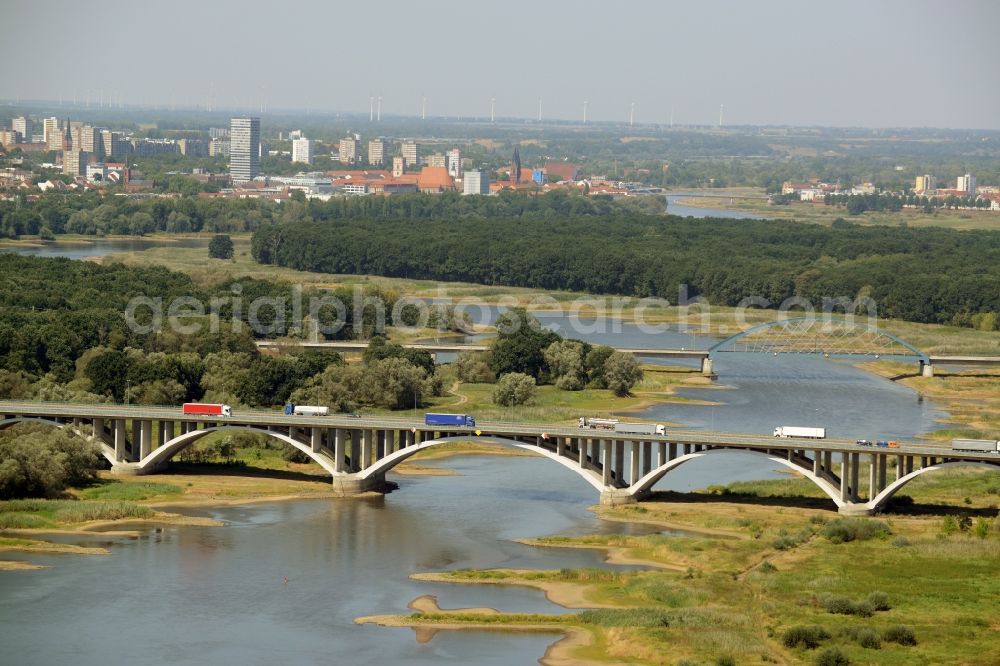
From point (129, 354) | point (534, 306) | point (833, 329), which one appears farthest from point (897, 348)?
point (129, 354)

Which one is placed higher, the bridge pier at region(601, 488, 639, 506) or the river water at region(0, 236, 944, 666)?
the bridge pier at region(601, 488, 639, 506)

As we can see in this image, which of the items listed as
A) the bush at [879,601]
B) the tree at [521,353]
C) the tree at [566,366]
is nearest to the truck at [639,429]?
the bush at [879,601]

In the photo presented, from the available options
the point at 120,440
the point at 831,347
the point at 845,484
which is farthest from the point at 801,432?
the point at 831,347

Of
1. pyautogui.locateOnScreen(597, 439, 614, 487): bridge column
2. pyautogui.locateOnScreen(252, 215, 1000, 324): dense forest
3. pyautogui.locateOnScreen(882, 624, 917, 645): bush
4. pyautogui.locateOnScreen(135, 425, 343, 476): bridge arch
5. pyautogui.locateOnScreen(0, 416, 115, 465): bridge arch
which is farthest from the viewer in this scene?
pyautogui.locateOnScreen(252, 215, 1000, 324): dense forest

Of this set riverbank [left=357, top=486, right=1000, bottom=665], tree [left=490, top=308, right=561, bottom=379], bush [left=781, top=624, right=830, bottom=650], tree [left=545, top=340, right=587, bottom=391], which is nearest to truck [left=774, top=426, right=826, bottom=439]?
riverbank [left=357, top=486, right=1000, bottom=665]

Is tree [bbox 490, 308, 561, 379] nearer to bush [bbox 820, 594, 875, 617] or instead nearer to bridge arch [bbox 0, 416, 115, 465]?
bridge arch [bbox 0, 416, 115, 465]

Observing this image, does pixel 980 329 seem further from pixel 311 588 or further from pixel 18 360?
pixel 311 588

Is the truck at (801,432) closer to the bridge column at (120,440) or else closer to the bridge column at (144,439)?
the bridge column at (144,439)
